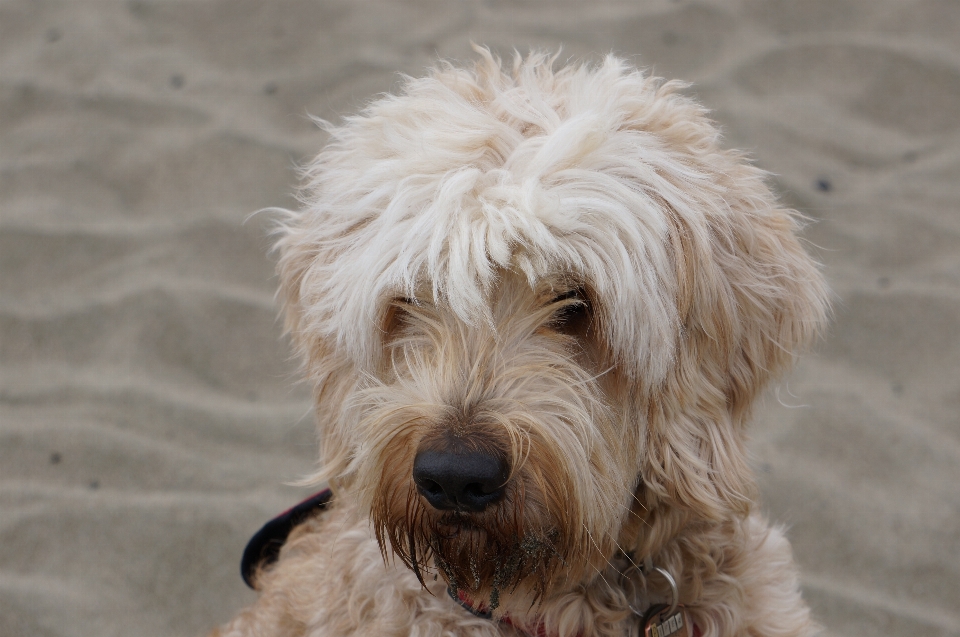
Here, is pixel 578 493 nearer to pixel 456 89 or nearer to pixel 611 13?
pixel 456 89

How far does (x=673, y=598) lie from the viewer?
2.10m

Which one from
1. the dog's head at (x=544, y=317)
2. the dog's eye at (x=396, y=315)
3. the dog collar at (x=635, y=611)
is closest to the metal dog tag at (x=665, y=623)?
the dog collar at (x=635, y=611)

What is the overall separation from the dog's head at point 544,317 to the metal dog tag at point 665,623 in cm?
16

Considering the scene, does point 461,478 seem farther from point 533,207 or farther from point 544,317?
point 533,207

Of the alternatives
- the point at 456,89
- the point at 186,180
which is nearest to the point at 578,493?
the point at 456,89

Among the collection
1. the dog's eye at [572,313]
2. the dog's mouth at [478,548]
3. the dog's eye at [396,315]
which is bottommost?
the dog's mouth at [478,548]

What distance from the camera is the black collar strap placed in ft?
9.14

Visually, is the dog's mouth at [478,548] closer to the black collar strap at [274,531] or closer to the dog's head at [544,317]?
the dog's head at [544,317]

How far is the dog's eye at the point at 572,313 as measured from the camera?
1.92 m

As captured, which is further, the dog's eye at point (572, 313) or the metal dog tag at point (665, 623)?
the metal dog tag at point (665, 623)

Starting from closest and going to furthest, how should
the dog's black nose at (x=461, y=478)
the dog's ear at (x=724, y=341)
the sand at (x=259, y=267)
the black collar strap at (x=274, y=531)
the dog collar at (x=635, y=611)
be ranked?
the dog's black nose at (x=461, y=478) → the dog's ear at (x=724, y=341) → the dog collar at (x=635, y=611) → the black collar strap at (x=274, y=531) → the sand at (x=259, y=267)

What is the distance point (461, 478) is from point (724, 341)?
681 mm

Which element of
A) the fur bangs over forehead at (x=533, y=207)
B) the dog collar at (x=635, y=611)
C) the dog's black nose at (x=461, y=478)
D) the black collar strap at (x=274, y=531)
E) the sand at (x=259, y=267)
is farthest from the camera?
the sand at (x=259, y=267)

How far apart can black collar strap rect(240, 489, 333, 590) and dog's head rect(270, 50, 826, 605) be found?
678 mm
